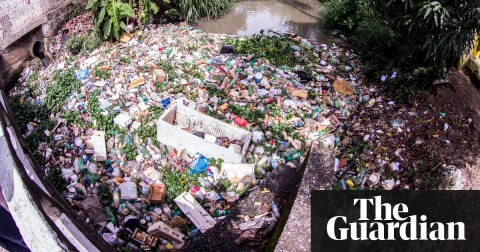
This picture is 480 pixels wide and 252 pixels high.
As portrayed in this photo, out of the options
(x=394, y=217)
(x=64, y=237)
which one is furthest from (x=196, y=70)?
(x=64, y=237)

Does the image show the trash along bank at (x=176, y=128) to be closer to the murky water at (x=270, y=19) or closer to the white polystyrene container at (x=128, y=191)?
the white polystyrene container at (x=128, y=191)

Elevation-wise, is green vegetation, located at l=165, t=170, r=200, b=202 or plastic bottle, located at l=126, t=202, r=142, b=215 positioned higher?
green vegetation, located at l=165, t=170, r=200, b=202

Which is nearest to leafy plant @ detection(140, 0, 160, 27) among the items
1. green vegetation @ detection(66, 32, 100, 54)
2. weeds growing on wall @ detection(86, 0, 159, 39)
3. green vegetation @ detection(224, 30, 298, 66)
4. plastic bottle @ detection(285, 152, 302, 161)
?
weeds growing on wall @ detection(86, 0, 159, 39)

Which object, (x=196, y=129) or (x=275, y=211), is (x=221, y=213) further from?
(x=196, y=129)

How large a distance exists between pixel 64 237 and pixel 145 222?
1873mm

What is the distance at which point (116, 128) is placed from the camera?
176 inches

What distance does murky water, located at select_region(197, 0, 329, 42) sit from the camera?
7281mm

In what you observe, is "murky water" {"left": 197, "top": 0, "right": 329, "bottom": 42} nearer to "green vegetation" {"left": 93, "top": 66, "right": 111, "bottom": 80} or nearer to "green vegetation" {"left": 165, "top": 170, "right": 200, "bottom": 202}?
"green vegetation" {"left": 93, "top": 66, "right": 111, "bottom": 80}

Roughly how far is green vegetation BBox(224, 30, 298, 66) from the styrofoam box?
1.90 m

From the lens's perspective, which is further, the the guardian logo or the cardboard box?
the cardboard box

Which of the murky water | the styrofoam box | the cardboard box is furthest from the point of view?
the murky water

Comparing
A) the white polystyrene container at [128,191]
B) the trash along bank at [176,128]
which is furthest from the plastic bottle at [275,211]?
the white polystyrene container at [128,191]

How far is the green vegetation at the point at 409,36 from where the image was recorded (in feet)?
13.6

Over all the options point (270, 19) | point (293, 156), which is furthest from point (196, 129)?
point (270, 19)
